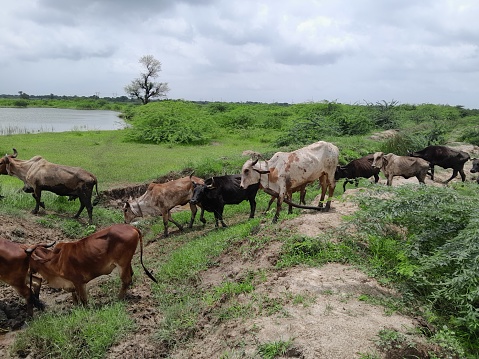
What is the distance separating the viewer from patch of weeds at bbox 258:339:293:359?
4.35 metres

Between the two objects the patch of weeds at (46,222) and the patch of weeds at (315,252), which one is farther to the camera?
the patch of weeds at (46,222)

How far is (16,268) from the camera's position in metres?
6.35

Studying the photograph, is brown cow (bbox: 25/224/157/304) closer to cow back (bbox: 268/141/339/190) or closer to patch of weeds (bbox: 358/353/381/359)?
cow back (bbox: 268/141/339/190)

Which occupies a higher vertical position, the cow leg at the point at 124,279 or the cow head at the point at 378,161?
the cow head at the point at 378,161

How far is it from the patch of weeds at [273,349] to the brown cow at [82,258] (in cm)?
298

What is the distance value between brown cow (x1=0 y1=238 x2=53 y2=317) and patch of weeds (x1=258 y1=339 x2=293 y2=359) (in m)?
4.02

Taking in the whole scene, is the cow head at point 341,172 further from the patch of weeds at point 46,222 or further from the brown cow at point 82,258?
the brown cow at point 82,258

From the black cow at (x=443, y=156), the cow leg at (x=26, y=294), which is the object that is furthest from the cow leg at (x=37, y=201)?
the black cow at (x=443, y=156)

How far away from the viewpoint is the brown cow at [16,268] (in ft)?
20.6

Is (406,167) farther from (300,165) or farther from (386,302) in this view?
(386,302)

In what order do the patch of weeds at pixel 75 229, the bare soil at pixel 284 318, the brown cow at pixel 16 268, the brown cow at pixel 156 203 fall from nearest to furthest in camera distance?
1. the bare soil at pixel 284 318
2. the brown cow at pixel 16 268
3. the patch of weeds at pixel 75 229
4. the brown cow at pixel 156 203

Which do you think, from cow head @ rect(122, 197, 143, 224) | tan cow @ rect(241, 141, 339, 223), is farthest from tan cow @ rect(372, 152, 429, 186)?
cow head @ rect(122, 197, 143, 224)

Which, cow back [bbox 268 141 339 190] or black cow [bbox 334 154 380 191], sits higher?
cow back [bbox 268 141 339 190]

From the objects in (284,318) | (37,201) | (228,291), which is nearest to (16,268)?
(228,291)
